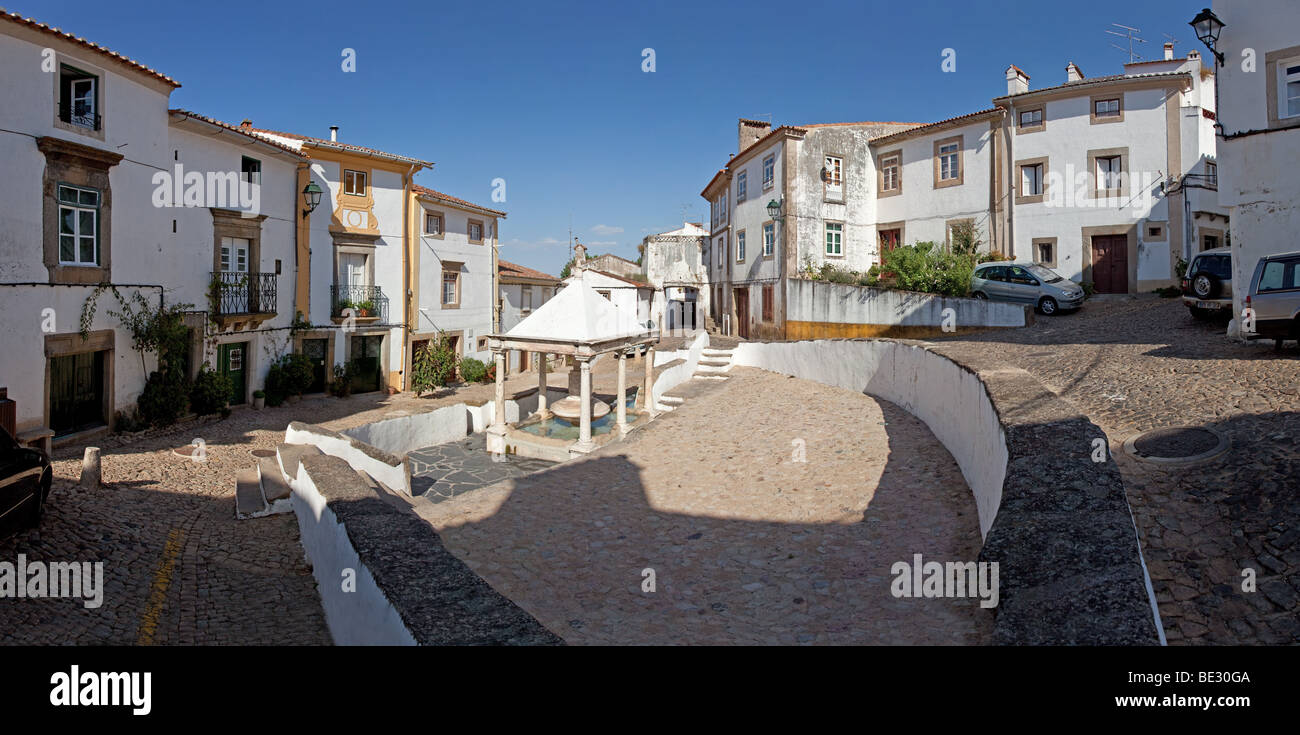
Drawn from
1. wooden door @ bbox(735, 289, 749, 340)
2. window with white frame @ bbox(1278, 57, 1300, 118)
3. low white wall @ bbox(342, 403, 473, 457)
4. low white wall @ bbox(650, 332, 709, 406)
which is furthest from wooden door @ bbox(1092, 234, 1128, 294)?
low white wall @ bbox(342, 403, 473, 457)

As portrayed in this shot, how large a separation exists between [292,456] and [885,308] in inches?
780

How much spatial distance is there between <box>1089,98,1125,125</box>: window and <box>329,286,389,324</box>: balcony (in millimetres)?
27414

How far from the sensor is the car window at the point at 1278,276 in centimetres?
1048

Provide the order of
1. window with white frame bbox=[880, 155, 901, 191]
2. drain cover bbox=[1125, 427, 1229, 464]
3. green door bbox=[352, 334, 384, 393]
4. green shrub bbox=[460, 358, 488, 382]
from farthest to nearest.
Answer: window with white frame bbox=[880, 155, 901, 191]
green shrub bbox=[460, 358, 488, 382]
green door bbox=[352, 334, 384, 393]
drain cover bbox=[1125, 427, 1229, 464]

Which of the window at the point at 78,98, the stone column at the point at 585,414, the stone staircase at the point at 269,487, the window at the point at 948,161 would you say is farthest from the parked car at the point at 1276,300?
the window at the point at 78,98

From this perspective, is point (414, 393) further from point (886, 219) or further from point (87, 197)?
point (886, 219)

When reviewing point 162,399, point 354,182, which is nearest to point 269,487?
point 162,399

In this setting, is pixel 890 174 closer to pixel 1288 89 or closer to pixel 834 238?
pixel 834 238

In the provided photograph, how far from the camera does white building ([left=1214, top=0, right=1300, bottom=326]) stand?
13188 millimetres

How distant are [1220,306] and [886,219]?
1674 centimetres

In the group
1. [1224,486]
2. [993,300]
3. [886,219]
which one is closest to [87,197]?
[1224,486]

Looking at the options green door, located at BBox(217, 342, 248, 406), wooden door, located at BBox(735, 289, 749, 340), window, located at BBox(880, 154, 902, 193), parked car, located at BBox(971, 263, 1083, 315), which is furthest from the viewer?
wooden door, located at BBox(735, 289, 749, 340)

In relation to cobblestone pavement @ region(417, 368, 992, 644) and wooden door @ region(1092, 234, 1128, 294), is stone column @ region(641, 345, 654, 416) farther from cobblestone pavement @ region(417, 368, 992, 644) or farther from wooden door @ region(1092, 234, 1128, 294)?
wooden door @ region(1092, 234, 1128, 294)

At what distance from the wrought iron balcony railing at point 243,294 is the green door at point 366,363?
4191 millimetres
